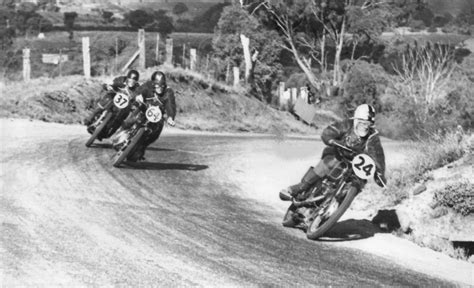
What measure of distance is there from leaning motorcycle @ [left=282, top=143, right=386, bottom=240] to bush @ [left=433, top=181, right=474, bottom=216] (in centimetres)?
183

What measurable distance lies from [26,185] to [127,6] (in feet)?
494

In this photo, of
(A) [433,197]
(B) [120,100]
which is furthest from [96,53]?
(A) [433,197]

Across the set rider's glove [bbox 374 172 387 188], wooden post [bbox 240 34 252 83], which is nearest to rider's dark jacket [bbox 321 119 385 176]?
rider's glove [bbox 374 172 387 188]

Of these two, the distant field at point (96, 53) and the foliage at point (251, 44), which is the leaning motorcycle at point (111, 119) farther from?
the foliage at point (251, 44)

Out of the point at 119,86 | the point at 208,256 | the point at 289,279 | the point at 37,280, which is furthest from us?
the point at 119,86

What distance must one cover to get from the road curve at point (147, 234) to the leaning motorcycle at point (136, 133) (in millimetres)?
280

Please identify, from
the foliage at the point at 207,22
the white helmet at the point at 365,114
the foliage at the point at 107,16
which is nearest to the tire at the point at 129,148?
the white helmet at the point at 365,114

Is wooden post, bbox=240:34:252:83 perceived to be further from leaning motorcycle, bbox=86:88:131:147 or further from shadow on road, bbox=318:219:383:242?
shadow on road, bbox=318:219:383:242

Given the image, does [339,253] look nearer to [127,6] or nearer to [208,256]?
[208,256]

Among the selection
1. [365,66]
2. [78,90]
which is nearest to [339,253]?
[78,90]

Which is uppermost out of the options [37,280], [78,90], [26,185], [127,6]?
[37,280]

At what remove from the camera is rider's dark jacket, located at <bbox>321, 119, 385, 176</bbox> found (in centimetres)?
959

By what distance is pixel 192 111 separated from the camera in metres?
31.7

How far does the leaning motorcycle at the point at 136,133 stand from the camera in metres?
13.0
